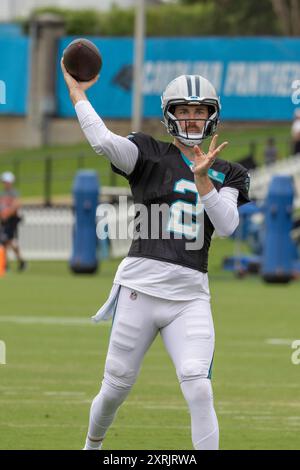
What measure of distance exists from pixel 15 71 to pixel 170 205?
2846 centimetres

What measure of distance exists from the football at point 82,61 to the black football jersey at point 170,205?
0.42m

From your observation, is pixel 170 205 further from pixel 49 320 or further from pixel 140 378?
pixel 49 320

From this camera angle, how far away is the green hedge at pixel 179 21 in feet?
134

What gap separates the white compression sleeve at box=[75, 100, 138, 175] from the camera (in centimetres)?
712

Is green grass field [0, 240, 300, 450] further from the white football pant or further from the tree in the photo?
the tree

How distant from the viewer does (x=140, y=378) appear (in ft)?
37.5

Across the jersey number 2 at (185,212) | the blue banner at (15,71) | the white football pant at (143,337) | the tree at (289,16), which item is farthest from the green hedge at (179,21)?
the white football pant at (143,337)

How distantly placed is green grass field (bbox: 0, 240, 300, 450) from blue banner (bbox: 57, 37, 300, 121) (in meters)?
13.5

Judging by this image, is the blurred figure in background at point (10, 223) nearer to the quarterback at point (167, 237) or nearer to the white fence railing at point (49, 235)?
the white fence railing at point (49, 235)

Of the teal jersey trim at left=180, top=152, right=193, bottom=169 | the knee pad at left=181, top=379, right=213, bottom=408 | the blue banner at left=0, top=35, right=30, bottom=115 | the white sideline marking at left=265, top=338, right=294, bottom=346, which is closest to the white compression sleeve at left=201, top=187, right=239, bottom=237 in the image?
the teal jersey trim at left=180, top=152, right=193, bottom=169

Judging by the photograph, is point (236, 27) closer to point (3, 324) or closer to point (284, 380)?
point (3, 324)

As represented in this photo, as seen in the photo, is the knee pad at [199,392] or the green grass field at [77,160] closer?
the knee pad at [199,392]

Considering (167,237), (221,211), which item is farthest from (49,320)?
(221,211)

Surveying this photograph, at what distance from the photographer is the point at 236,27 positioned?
42250mm
